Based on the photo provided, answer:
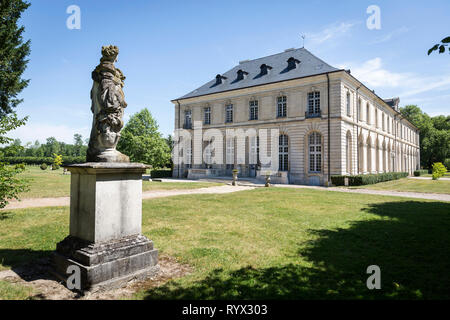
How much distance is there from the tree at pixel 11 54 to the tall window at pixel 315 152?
25373 millimetres

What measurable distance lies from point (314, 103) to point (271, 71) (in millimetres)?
6918

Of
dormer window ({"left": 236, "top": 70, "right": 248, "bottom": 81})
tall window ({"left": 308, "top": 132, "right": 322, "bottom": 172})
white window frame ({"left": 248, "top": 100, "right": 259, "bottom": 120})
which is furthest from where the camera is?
dormer window ({"left": 236, "top": 70, "right": 248, "bottom": 81})

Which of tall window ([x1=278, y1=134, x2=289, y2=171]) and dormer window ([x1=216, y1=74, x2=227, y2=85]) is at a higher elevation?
dormer window ([x1=216, y1=74, x2=227, y2=85])

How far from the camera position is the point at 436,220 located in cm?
794

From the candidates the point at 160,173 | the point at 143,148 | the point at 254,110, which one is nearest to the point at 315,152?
the point at 254,110

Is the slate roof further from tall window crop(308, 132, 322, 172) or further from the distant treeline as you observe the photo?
the distant treeline

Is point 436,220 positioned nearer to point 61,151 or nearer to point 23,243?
point 23,243

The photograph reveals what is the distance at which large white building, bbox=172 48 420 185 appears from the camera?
918 inches

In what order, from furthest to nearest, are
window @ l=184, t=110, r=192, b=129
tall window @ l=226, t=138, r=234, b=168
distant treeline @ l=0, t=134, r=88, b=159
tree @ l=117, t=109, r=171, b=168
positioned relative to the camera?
1. distant treeline @ l=0, t=134, r=88, b=159
2. tree @ l=117, t=109, r=171, b=168
3. window @ l=184, t=110, r=192, b=129
4. tall window @ l=226, t=138, r=234, b=168

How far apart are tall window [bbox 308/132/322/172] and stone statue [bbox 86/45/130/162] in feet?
73.7

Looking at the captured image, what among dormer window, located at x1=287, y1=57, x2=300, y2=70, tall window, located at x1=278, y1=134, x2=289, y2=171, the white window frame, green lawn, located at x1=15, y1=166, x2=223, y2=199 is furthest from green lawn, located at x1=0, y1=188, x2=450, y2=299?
dormer window, located at x1=287, y1=57, x2=300, y2=70

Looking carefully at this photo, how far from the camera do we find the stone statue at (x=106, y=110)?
4219 millimetres
